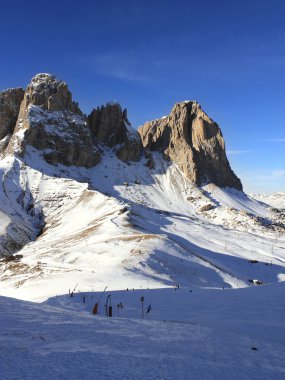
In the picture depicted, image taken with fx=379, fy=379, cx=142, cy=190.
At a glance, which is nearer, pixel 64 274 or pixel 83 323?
pixel 83 323

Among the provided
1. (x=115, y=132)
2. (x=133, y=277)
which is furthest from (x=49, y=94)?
(x=133, y=277)

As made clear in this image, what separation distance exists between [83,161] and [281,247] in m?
94.7

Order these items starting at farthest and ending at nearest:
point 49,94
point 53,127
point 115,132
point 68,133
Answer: point 115,132
point 49,94
point 68,133
point 53,127

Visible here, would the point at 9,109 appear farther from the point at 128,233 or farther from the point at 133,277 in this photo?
the point at 133,277

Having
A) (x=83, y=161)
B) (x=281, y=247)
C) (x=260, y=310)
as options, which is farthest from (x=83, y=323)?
(x=83, y=161)

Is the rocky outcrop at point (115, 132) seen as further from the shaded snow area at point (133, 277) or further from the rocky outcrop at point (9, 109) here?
the rocky outcrop at point (9, 109)

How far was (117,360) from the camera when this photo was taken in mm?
6137

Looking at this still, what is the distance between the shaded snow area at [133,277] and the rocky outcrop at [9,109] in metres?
29.2

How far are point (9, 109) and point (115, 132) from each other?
1992 inches

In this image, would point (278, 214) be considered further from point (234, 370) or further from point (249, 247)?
point (234, 370)

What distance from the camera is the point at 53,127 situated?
16150cm

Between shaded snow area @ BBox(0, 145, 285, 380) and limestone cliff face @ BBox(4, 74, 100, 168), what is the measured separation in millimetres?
5231

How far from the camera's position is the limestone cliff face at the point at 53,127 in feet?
507

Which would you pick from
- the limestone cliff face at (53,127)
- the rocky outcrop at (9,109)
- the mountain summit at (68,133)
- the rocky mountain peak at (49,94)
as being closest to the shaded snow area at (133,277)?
the limestone cliff face at (53,127)
